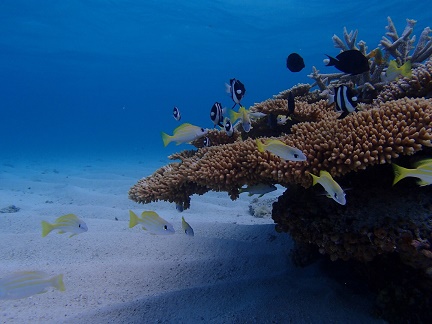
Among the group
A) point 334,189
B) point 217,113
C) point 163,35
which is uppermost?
point 163,35

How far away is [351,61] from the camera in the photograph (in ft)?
11.5

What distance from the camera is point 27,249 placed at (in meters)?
5.47

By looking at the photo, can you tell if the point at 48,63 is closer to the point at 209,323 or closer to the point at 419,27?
the point at 419,27

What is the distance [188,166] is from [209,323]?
1834 millimetres

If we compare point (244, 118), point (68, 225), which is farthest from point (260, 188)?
point (68, 225)

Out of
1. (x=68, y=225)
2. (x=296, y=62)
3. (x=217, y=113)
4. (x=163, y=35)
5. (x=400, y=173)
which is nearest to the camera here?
(x=400, y=173)

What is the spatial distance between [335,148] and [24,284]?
10.7 feet

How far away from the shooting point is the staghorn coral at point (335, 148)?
2.65m

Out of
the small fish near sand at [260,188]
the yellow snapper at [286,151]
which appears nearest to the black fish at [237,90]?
the small fish near sand at [260,188]

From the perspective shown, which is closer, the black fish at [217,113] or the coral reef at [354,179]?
the coral reef at [354,179]

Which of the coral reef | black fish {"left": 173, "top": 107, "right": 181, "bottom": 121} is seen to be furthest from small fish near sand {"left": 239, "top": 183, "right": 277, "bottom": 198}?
black fish {"left": 173, "top": 107, "right": 181, "bottom": 121}

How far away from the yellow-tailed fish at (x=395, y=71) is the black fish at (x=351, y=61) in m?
0.65

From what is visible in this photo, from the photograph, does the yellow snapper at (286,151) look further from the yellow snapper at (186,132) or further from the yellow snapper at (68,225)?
the yellow snapper at (68,225)

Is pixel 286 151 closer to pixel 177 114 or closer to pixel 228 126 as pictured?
pixel 228 126
